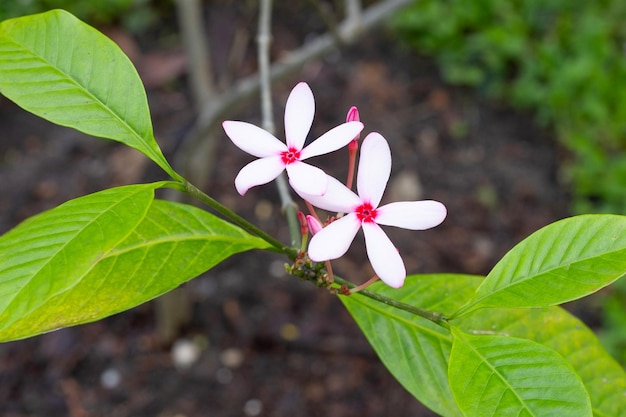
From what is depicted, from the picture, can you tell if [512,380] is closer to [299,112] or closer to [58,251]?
[299,112]

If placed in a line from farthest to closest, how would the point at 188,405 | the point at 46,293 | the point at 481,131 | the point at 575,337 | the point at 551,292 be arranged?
the point at 481,131
the point at 188,405
the point at 575,337
the point at 551,292
the point at 46,293

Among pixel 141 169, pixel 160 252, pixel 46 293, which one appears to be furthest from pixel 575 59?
pixel 46 293

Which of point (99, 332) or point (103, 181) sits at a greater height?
point (103, 181)

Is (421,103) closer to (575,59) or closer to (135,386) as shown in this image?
(575,59)

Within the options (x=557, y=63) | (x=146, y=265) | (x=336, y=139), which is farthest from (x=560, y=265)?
(x=557, y=63)

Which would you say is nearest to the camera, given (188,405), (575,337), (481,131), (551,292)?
(551,292)

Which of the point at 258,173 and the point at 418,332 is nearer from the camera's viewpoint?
the point at 258,173

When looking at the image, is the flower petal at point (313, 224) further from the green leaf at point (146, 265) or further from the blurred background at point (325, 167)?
the blurred background at point (325, 167)
